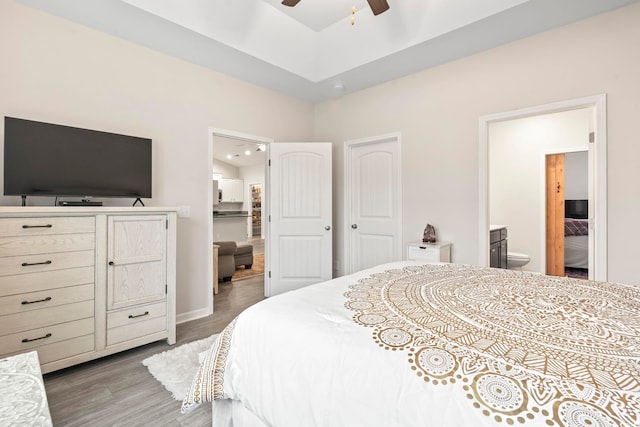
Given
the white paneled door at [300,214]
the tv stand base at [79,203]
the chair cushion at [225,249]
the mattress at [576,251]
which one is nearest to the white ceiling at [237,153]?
the chair cushion at [225,249]

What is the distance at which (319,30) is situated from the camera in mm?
3582

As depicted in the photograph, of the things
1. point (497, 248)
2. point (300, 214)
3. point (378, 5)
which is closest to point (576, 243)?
point (497, 248)

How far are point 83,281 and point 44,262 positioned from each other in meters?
0.26

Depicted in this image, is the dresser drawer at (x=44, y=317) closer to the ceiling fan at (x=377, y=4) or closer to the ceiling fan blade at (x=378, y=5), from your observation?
the ceiling fan at (x=377, y=4)

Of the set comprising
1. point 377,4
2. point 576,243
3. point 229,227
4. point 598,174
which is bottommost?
point 576,243

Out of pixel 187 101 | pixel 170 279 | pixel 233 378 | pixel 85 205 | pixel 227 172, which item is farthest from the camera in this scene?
pixel 227 172

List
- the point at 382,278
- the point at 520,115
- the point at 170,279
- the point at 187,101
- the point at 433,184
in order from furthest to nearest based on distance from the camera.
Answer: the point at 433,184 → the point at 187,101 → the point at 520,115 → the point at 170,279 → the point at 382,278

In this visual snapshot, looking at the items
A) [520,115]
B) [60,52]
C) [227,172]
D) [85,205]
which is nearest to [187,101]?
[60,52]

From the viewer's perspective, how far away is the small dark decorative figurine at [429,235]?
3.39 metres

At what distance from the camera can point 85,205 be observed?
7.88 feet

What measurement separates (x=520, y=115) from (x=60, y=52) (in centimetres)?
400

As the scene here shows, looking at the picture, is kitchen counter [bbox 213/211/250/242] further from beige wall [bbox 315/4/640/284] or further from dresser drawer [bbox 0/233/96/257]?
dresser drawer [bbox 0/233/96/257]

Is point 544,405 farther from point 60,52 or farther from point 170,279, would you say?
point 60,52

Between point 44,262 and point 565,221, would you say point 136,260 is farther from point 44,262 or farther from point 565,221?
point 565,221
